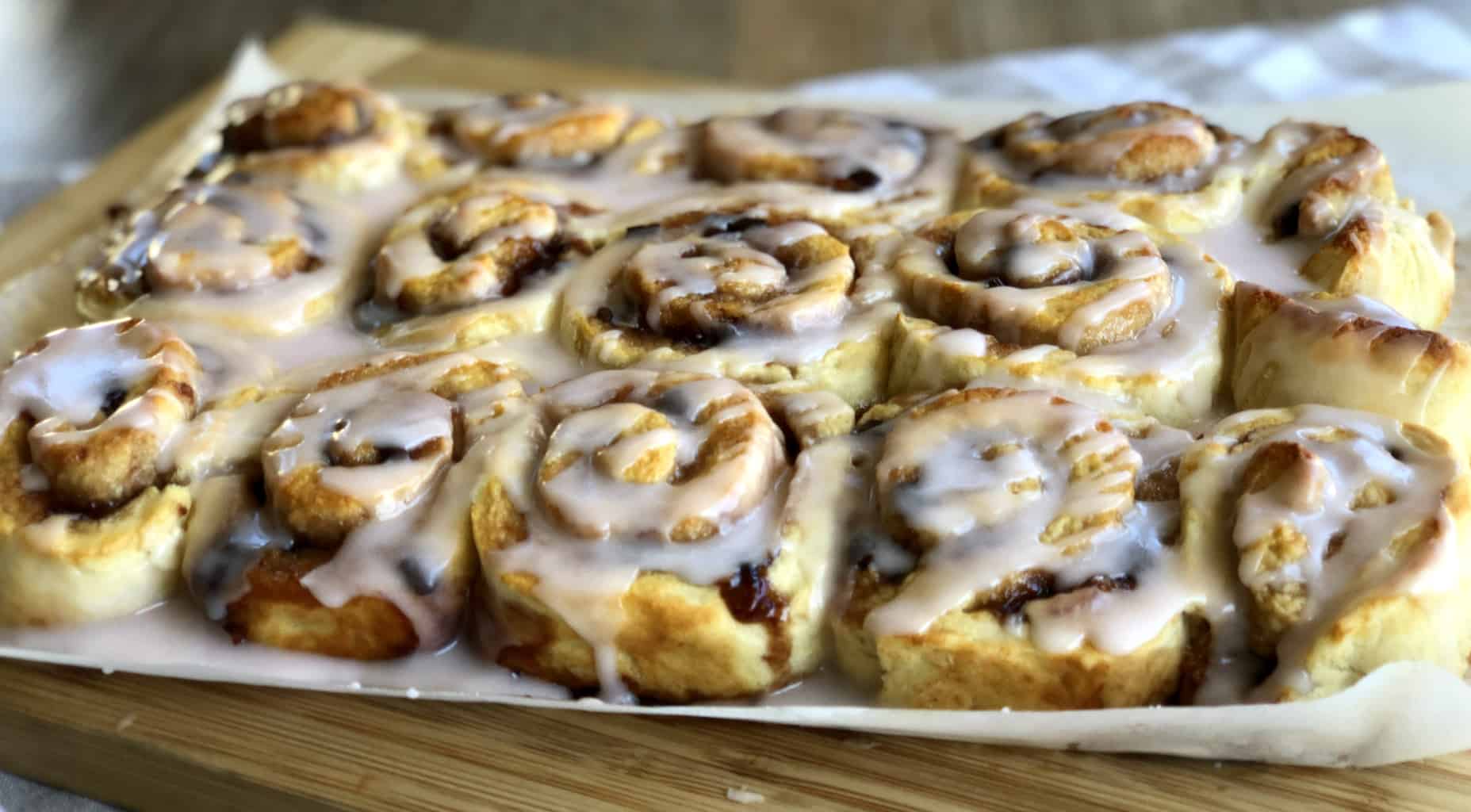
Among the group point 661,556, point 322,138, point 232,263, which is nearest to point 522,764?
point 661,556

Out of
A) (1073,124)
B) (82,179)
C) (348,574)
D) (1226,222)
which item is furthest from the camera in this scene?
(82,179)

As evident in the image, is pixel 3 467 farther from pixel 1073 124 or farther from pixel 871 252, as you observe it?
pixel 1073 124

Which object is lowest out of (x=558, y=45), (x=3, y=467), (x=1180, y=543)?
(x=558, y=45)

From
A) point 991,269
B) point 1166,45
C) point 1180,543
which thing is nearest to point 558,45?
point 1166,45

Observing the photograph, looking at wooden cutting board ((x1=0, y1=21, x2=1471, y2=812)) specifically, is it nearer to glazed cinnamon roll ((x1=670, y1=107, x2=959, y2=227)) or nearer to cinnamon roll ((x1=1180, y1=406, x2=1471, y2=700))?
cinnamon roll ((x1=1180, y1=406, x2=1471, y2=700))

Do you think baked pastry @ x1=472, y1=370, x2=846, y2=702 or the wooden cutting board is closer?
the wooden cutting board

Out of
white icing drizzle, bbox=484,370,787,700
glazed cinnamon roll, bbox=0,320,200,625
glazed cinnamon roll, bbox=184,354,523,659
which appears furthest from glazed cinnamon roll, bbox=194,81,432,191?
white icing drizzle, bbox=484,370,787,700
